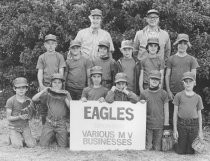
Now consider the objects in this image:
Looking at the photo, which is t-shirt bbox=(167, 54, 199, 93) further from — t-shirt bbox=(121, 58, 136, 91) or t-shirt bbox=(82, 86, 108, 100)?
t-shirt bbox=(82, 86, 108, 100)

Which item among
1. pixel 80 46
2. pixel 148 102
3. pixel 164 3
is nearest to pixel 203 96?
pixel 164 3

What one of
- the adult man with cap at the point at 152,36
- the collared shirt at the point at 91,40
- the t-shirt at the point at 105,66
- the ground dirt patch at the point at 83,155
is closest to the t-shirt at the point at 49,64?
the collared shirt at the point at 91,40

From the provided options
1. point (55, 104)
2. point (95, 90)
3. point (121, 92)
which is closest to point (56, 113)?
point (55, 104)

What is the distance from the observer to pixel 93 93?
698 centimetres

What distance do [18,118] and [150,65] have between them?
2558 millimetres

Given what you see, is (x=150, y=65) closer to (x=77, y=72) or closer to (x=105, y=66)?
(x=105, y=66)

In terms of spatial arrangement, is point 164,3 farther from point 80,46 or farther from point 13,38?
point 13,38

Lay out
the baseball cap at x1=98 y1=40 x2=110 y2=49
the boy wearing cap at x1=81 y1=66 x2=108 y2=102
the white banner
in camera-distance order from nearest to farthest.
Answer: the white banner → the boy wearing cap at x1=81 y1=66 x2=108 y2=102 → the baseball cap at x1=98 y1=40 x2=110 y2=49

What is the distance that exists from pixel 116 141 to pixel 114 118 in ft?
1.30

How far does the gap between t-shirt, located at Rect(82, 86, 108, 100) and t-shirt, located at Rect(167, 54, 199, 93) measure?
136cm

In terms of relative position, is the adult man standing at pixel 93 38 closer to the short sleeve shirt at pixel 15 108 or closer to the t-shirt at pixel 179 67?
the t-shirt at pixel 179 67

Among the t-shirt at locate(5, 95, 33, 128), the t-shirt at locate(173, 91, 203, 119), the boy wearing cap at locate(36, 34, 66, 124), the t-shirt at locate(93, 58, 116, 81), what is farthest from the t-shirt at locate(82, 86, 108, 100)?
the t-shirt at locate(173, 91, 203, 119)

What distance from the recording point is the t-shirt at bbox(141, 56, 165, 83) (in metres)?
7.27

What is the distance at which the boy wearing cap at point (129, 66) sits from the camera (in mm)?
7254
